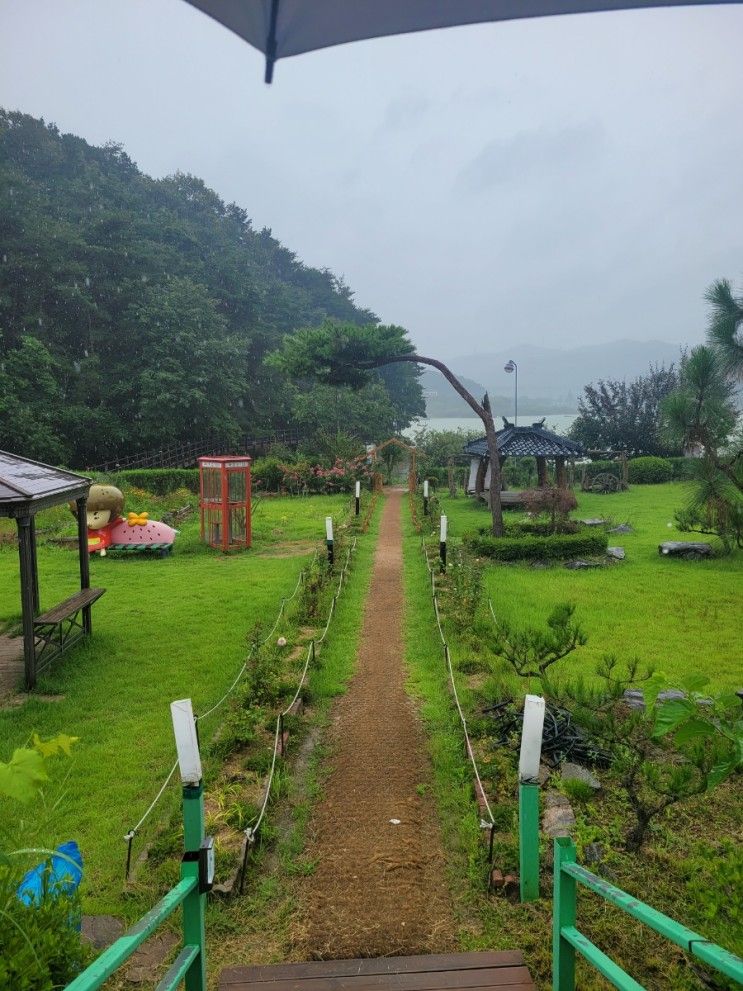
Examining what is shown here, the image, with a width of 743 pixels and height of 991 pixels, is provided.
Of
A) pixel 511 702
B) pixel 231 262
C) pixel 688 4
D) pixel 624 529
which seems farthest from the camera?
pixel 231 262

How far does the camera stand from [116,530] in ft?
46.8

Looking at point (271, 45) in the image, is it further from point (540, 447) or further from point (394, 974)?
point (540, 447)

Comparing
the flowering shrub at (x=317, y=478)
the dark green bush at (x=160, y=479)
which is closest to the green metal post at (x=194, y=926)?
the dark green bush at (x=160, y=479)

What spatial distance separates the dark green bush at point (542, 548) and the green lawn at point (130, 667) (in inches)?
141

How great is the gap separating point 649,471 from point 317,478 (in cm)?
1339

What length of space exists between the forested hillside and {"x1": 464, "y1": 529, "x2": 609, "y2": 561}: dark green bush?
17.9 meters

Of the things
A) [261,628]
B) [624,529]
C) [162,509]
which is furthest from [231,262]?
[261,628]

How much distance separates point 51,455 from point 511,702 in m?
23.8

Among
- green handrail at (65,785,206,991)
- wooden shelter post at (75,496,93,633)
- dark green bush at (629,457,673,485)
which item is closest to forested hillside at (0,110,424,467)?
dark green bush at (629,457,673,485)

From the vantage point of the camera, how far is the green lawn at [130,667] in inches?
180

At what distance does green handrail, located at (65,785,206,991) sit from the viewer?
162 cm

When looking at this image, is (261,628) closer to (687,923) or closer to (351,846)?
(351,846)

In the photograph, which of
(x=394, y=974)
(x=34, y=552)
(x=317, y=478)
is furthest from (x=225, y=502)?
(x=394, y=974)

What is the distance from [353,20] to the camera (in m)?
2.16
